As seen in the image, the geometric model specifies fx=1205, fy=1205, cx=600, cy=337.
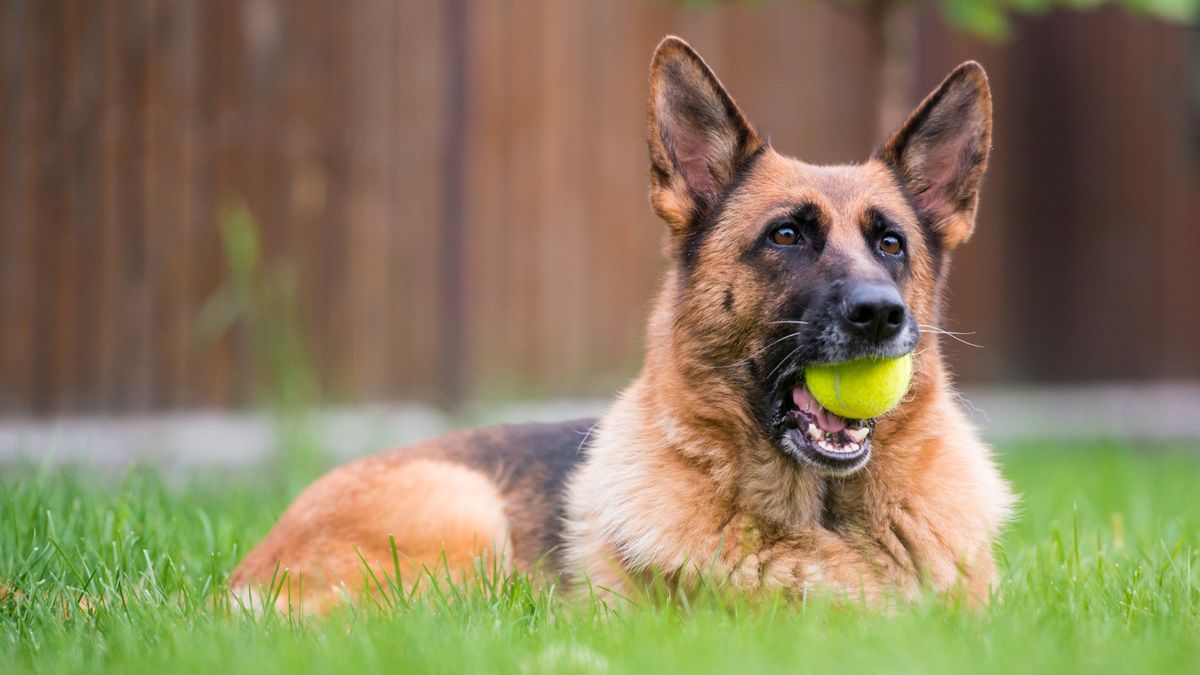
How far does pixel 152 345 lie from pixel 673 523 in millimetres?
4926

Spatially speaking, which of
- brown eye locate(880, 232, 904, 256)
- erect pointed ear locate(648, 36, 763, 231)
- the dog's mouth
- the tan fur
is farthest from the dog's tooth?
the tan fur

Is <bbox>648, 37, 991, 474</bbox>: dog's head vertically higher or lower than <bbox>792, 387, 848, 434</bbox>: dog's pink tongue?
higher

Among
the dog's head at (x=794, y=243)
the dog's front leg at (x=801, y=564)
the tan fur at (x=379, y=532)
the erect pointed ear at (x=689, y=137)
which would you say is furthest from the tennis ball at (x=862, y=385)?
the tan fur at (x=379, y=532)

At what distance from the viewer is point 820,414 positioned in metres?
3.44

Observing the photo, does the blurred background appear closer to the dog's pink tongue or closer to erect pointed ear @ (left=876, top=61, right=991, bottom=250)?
erect pointed ear @ (left=876, top=61, right=991, bottom=250)

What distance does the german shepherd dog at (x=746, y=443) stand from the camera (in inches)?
132

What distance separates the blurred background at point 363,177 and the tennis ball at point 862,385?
12.4 feet

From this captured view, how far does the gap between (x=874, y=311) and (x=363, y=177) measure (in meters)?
5.43

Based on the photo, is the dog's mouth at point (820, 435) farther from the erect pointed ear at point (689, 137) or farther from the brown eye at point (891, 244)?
the erect pointed ear at point (689, 137)

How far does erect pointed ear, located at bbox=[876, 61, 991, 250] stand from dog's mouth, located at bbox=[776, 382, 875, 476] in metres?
0.84

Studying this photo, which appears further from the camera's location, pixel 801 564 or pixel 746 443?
pixel 746 443

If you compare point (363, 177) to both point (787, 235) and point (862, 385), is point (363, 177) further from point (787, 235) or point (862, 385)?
point (862, 385)

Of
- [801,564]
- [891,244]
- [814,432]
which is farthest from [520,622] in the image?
[891,244]

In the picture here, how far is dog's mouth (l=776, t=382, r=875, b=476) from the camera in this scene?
334 cm
